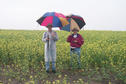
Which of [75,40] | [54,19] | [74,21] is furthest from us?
[75,40]

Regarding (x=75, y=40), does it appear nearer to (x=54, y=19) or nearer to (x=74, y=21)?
(x=74, y=21)

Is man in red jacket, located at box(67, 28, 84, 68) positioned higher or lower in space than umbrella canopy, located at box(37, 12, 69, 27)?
lower

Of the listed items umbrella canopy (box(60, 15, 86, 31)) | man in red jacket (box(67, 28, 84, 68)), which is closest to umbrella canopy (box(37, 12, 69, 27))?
umbrella canopy (box(60, 15, 86, 31))

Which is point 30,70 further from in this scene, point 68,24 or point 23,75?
point 68,24

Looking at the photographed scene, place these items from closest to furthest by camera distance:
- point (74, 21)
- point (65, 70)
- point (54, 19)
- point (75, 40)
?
point (54, 19) → point (74, 21) → point (75, 40) → point (65, 70)

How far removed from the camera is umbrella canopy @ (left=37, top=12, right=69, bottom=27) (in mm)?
5914

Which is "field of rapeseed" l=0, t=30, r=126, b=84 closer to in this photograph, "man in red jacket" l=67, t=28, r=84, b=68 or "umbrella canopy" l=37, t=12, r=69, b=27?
"man in red jacket" l=67, t=28, r=84, b=68

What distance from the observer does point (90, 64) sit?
25.4 ft

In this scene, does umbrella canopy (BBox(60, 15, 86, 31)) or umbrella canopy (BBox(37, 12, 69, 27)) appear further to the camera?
umbrella canopy (BBox(60, 15, 86, 31))

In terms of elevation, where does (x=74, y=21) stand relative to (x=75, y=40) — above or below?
above

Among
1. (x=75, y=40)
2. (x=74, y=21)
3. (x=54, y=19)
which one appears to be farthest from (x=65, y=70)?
(x=54, y=19)

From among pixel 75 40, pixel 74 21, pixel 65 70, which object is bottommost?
pixel 65 70

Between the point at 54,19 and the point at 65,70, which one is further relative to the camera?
the point at 65,70

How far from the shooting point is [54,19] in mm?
5918
